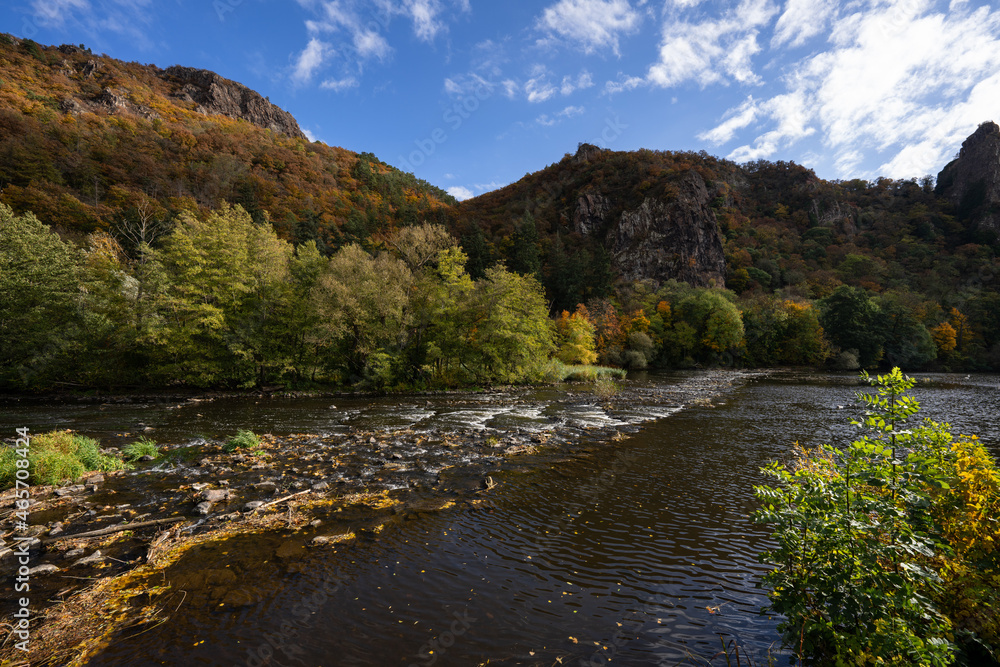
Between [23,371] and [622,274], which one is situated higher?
[622,274]

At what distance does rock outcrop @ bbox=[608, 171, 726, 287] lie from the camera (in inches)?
3839

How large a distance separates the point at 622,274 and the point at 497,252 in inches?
1381

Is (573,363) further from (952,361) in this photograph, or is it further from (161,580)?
(952,361)

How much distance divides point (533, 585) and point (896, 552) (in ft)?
15.9

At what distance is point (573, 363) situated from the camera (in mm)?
50906

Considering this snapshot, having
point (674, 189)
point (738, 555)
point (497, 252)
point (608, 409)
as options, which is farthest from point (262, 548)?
point (674, 189)

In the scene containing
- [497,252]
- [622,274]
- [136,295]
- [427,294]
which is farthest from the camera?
[622,274]

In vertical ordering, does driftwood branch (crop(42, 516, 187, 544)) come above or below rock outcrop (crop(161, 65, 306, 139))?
below

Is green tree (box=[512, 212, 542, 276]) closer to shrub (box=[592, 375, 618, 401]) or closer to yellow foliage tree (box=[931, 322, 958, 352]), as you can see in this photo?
shrub (box=[592, 375, 618, 401])

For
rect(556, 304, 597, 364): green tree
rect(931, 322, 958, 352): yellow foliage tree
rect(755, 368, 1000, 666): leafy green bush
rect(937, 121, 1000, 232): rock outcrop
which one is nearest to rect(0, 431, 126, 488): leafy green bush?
rect(755, 368, 1000, 666): leafy green bush

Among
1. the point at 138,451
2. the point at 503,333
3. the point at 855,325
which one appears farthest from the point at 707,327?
the point at 138,451

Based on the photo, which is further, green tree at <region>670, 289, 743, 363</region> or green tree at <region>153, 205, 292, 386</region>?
green tree at <region>670, 289, 743, 363</region>

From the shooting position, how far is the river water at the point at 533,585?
4.88 metres

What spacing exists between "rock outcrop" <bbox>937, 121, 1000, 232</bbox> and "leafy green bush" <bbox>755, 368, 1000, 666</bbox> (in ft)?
540
